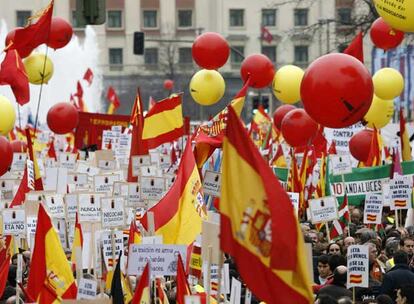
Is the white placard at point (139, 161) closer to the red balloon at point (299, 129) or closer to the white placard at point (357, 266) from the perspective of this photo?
the red balloon at point (299, 129)

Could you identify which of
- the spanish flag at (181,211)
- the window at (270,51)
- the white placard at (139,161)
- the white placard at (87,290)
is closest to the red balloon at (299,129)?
the white placard at (139,161)

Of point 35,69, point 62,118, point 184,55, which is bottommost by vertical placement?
point 184,55

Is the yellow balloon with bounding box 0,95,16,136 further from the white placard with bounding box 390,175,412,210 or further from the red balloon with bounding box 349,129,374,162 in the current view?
the white placard with bounding box 390,175,412,210

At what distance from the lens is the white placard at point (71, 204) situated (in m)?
14.1

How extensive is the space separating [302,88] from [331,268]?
148cm

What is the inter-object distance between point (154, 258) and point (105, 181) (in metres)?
5.94

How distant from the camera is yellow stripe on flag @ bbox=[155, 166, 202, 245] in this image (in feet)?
40.3

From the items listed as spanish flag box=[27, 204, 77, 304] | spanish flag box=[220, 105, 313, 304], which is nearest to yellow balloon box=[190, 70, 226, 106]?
spanish flag box=[27, 204, 77, 304]

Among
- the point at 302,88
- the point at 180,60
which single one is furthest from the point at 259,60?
the point at 180,60

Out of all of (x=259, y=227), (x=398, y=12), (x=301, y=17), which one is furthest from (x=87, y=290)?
(x=301, y=17)

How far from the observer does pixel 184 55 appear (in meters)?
69.2

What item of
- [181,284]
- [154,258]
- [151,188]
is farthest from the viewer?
[151,188]

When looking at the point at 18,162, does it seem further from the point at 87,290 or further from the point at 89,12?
the point at 87,290

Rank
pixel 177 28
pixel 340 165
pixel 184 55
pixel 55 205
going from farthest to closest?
pixel 177 28, pixel 184 55, pixel 340 165, pixel 55 205
